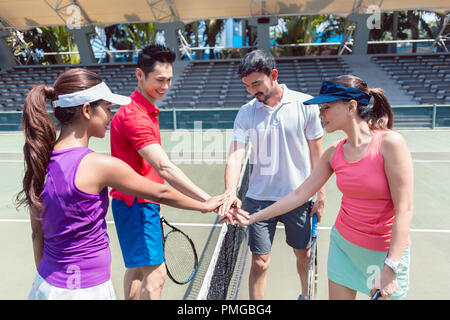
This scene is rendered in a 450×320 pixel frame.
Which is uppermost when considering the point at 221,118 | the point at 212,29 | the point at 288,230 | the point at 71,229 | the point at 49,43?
the point at 212,29

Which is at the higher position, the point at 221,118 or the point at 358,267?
the point at 358,267

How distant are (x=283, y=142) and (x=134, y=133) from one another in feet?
4.33

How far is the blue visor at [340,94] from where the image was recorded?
6.94 ft

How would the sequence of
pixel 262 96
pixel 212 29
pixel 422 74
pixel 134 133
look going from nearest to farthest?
pixel 134 133, pixel 262 96, pixel 422 74, pixel 212 29

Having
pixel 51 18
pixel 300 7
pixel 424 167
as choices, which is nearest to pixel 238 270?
pixel 424 167

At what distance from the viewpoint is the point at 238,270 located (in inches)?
149

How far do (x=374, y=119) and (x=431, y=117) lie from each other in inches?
494

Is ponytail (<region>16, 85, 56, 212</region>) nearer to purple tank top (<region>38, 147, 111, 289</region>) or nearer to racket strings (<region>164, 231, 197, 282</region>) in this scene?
purple tank top (<region>38, 147, 111, 289</region>)

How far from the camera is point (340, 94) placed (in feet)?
6.97

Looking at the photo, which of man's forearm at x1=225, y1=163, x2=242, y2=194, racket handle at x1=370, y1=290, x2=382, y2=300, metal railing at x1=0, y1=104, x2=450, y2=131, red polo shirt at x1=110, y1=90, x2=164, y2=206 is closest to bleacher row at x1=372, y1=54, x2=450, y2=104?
metal railing at x1=0, y1=104, x2=450, y2=131

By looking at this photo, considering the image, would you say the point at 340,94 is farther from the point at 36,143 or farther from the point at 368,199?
the point at 36,143

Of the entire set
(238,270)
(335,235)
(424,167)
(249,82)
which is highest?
(249,82)

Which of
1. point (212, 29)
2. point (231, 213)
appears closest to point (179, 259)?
point (231, 213)
